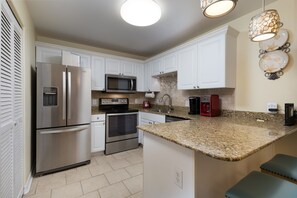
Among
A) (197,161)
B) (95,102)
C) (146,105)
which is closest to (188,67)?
(146,105)

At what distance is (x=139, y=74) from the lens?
384 cm

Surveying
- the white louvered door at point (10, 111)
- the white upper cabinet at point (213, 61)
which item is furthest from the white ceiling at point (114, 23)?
the white louvered door at point (10, 111)

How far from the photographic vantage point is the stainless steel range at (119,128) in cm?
299

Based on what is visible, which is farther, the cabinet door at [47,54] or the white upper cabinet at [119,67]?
the white upper cabinet at [119,67]

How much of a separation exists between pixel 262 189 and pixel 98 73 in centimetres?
318

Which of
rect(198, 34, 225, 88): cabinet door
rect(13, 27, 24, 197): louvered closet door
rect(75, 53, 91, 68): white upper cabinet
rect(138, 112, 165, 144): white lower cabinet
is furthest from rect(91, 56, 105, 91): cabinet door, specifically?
rect(198, 34, 225, 88): cabinet door

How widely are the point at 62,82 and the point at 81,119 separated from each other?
0.69 meters

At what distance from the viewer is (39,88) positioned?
2141 millimetres

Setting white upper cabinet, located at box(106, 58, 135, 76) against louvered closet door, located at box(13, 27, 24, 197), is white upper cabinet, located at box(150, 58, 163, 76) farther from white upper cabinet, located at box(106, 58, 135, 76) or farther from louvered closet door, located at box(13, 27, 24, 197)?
louvered closet door, located at box(13, 27, 24, 197)

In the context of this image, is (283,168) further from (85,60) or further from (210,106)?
(85,60)

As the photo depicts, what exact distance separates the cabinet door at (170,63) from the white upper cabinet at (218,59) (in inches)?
25.7

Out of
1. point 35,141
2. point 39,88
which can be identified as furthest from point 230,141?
point 35,141

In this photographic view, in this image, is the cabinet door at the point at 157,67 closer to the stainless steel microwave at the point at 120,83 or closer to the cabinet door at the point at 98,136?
the stainless steel microwave at the point at 120,83

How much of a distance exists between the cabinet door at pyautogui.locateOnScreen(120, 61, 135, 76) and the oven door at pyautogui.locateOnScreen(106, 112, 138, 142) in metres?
1.05
